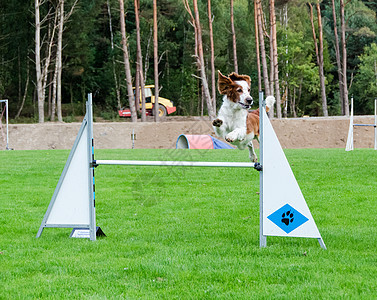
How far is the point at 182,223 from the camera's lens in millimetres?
6211

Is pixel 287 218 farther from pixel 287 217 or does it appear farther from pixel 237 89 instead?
pixel 237 89

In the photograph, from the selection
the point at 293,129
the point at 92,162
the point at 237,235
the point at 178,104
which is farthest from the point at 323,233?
the point at 178,104

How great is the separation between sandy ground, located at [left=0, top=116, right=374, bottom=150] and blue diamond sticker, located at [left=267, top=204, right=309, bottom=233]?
936 inches

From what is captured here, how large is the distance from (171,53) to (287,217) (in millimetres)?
46455

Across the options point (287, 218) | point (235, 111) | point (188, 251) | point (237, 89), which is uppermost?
point (237, 89)

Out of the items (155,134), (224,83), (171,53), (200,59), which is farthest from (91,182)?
(171,53)

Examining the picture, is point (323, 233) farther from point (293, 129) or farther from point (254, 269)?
point (293, 129)

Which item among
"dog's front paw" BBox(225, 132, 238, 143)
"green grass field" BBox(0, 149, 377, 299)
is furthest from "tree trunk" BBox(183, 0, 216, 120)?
"dog's front paw" BBox(225, 132, 238, 143)

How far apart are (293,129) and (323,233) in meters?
24.8

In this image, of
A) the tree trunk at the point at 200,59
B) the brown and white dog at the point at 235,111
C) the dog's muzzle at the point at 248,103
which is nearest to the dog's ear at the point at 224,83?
the brown and white dog at the point at 235,111

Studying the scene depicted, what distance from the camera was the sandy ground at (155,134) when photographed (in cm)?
2894

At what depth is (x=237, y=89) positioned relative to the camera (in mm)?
4414

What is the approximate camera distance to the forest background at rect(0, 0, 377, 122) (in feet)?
137

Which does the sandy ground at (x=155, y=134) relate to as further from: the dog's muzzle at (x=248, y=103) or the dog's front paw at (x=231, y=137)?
the dog's front paw at (x=231, y=137)
